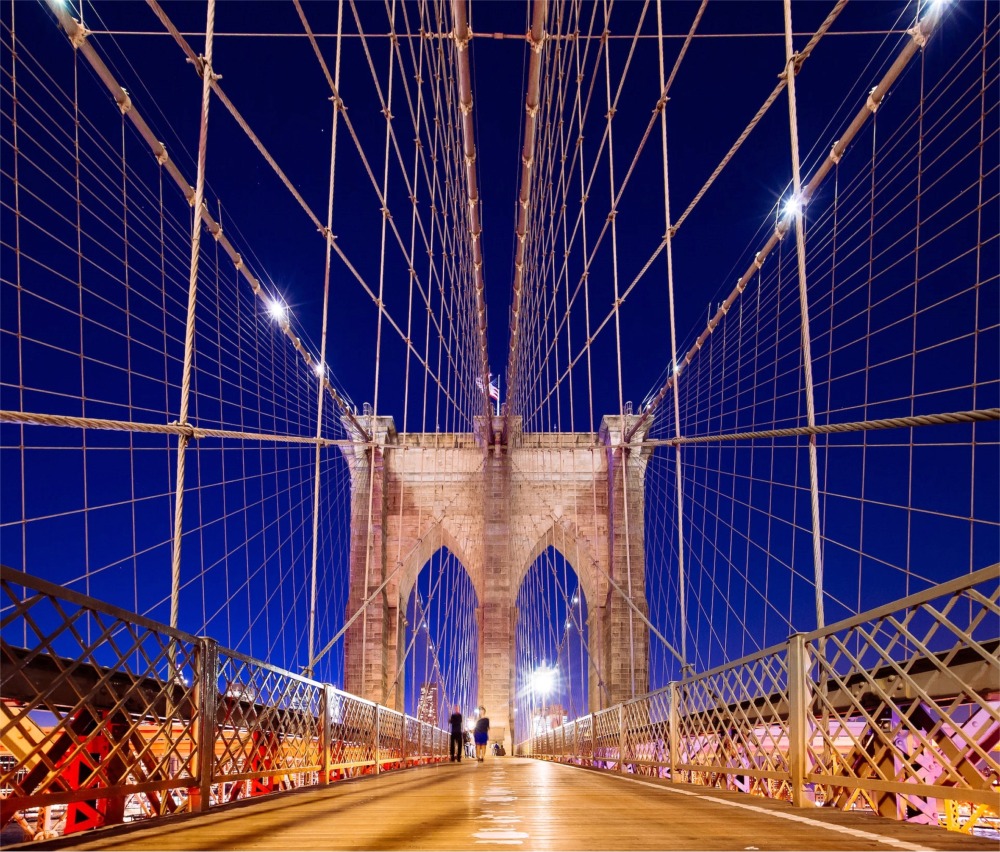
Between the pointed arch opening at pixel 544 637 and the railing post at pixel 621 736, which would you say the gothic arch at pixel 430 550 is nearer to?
the pointed arch opening at pixel 544 637

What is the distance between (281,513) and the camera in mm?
16578

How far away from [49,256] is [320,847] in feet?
23.9

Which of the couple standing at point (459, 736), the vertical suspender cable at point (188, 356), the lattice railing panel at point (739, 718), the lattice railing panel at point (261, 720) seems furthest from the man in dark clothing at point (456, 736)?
the vertical suspender cable at point (188, 356)

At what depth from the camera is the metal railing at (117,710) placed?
2.65m

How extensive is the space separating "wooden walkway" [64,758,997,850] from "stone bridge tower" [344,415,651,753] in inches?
586

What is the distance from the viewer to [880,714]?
3.96 m

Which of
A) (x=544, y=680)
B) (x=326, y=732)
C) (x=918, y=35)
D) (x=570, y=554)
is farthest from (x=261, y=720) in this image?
(x=544, y=680)

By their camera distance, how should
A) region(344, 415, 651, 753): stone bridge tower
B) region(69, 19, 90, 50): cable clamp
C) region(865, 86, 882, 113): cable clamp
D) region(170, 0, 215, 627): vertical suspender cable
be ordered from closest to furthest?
region(170, 0, 215, 627): vertical suspender cable, region(69, 19, 90, 50): cable clamp, region(865, 86, 882, 113): cable clamp, region(344, 415, 651, 753): stone bridge tower

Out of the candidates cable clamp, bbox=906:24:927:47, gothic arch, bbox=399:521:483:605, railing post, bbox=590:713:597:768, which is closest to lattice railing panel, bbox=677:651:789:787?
cable clamp, bbox=906:24:927:47

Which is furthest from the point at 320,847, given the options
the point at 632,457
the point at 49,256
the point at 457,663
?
the point at 457,663

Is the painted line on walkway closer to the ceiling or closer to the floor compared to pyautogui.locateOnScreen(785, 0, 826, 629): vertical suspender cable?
closer to the floor

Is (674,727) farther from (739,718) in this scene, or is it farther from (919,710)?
(919,710)

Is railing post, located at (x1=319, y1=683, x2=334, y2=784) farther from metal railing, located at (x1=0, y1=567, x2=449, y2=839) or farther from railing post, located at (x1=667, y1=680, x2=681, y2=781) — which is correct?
railing post, located at (x1=667, y1=680, x2=681, y2=781)

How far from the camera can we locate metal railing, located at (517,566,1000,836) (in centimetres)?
259
